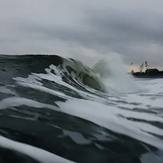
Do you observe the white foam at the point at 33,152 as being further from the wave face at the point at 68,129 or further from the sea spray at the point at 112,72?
the sea spray at the point at 112,72

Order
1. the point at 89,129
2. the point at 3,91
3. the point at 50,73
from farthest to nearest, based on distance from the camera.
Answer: the point at 50,73
the point at 3,91
the point at 89,129

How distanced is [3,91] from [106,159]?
1528mm

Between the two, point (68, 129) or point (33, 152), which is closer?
point (33, 152)

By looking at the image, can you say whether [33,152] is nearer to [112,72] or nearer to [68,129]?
[68,129]

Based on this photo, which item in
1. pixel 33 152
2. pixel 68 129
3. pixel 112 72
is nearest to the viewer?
pixel 33 152

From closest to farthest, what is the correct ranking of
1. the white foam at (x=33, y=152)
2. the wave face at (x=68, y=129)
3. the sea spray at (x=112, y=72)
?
the white foam at (x=33, y=152), the wave face at (x=68, y=129), the sea spray at (x=112, y=72)

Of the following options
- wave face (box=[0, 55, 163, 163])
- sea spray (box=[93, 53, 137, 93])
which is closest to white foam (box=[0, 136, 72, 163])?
wave face (box=[0, 55, 163, 163])

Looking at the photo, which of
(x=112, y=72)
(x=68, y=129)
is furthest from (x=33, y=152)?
(x=112, y=72)

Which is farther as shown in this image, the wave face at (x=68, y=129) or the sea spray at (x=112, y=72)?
the sea spray at (x=112, y=72)

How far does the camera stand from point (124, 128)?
295 cm

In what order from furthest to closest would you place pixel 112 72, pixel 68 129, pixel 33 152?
pixel 112 72 → pixel 68 129 → pixel 33 152

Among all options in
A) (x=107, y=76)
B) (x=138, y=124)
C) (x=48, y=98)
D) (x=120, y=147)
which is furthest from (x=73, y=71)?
(x=120, y=147)

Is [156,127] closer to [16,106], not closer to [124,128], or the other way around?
[124,128]

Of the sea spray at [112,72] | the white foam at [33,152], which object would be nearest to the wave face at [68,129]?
the white foam at [33,152]
